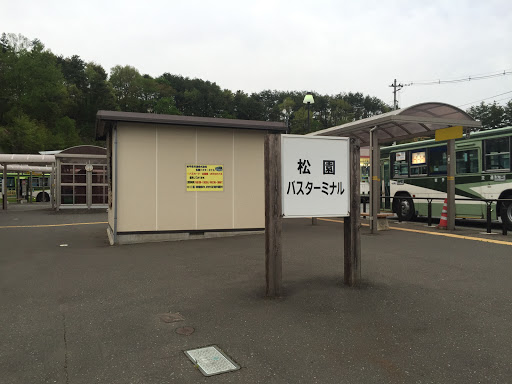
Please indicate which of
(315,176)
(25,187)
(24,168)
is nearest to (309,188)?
(315,176)

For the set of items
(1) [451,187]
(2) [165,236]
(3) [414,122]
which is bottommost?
(2) [165,236]

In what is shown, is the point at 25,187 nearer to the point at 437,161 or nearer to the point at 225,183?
the point at 225,183

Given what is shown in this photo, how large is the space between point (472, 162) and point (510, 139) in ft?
4.22

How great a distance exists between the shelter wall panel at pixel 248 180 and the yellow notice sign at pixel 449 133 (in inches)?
210

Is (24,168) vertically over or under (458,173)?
over

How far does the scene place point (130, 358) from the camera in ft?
10.6

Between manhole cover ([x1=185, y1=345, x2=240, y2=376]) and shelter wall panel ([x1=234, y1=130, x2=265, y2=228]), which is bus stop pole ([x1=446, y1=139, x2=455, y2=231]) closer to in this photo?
shelter wall panel ([x1=234, y1=130, x2=265, y2=228])

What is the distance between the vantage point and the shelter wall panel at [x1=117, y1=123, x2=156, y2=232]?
901cm

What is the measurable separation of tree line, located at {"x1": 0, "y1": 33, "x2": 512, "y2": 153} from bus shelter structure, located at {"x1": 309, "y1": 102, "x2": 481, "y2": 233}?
142ft

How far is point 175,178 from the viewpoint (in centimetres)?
941

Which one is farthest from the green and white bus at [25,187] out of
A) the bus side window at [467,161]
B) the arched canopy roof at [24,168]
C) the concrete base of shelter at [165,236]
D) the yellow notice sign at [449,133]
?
the bus side window at [467,161]

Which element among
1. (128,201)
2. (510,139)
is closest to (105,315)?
(128,201)

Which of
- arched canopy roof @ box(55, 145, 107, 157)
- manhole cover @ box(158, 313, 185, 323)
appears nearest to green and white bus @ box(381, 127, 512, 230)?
manhole cover @ box(158, 313, 185, 323)

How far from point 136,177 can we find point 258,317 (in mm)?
5924
